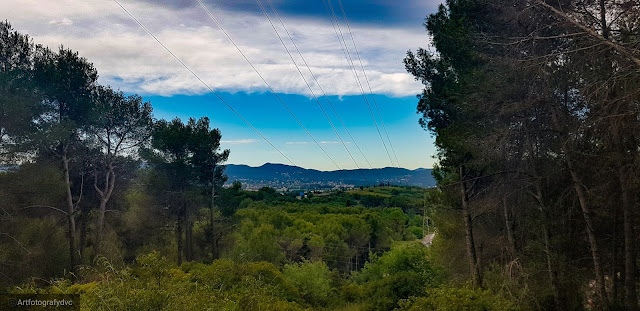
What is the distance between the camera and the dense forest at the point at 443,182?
25.3 feet

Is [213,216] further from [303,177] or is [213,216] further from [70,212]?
[303,177]

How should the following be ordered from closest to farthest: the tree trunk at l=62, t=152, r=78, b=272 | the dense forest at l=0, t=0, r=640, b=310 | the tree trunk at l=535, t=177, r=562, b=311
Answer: the dense forest at l=0, t=0, r=640, b=310, the tree trunk at l=535, t=177, r=562, b=311, the tree trunk at l=62, t=152, r=78, b=272

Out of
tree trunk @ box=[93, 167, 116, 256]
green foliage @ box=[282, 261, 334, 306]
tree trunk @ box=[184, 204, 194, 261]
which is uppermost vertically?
tree trunk @ box=[93, 167, 116, 256]

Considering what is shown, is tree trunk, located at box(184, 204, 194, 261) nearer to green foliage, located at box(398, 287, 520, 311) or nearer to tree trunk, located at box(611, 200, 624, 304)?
green foliage, located at box(398, 287, 520, 311)

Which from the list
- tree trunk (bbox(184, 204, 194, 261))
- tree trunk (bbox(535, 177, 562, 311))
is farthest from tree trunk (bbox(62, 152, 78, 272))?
tree trunk (bbox(535, 177, 562, 311))

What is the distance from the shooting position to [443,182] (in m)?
16.1

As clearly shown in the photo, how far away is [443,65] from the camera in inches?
526

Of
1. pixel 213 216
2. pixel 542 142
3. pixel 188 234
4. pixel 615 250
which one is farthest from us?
pixel 213 216

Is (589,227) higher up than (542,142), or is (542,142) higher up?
(542,142)

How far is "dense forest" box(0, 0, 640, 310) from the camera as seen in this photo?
7.73 metres

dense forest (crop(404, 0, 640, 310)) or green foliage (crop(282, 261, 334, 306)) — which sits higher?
dense forest (crop(404, 0, 640, 310))

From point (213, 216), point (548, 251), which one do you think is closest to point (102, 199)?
point (213, 216)

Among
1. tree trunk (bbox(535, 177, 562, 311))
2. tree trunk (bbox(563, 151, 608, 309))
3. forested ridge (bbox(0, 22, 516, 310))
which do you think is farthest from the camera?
tree trunk (bbox(535, 177, 562, 311))

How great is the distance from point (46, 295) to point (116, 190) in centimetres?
1776
